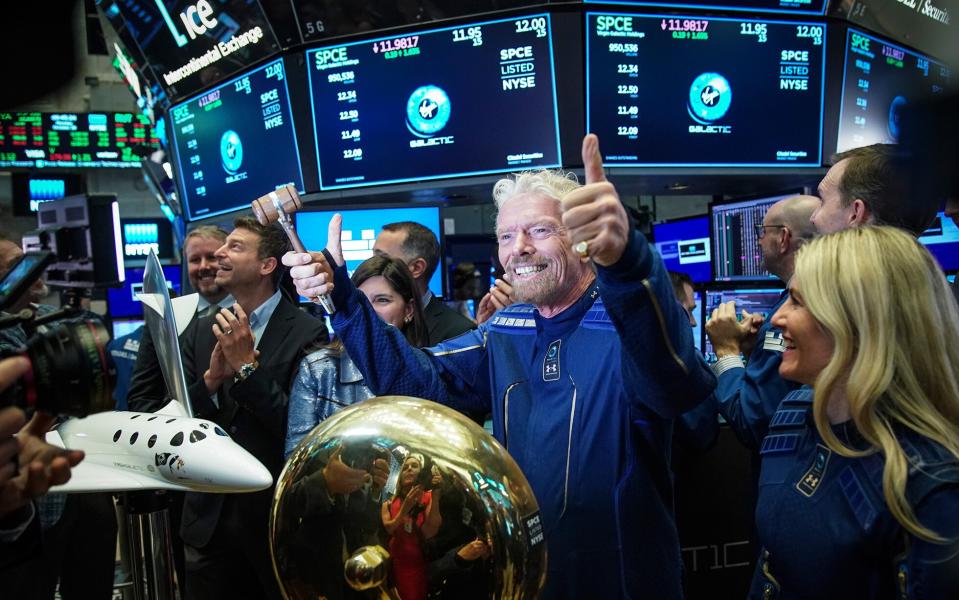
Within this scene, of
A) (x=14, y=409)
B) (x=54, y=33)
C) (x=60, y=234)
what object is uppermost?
(x=54, y=33)

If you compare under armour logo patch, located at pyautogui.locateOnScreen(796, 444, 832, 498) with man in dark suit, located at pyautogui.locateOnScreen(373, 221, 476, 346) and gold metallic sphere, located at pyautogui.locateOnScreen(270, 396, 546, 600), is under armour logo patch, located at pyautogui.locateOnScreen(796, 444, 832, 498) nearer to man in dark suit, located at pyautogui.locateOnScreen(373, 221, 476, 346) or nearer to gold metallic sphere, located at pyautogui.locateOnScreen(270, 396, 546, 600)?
gold metallic sphere, located at pyautogui.locateOnScreen(270, 396, 546, 600)

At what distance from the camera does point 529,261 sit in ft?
7.16

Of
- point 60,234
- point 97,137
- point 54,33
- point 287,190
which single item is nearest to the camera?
point 54,33

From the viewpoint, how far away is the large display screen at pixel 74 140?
13.4 meters

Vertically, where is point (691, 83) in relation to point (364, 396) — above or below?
above

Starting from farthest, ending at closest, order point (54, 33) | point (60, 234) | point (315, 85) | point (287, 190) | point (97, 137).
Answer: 1. point (97, 137)
2. point (315, 85)
3. point (60, 234)
4. point (287, 190)
5. point (54, 33)

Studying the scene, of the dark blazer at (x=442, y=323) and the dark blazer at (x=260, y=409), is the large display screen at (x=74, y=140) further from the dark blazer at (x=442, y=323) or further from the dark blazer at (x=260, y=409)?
the dark blazer at (x=260, y=409)

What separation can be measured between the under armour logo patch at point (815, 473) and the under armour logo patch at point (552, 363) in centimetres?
63

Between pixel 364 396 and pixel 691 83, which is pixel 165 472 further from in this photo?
pixel 691 83

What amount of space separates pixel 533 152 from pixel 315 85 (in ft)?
4.58

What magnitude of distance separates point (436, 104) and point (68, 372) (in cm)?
361

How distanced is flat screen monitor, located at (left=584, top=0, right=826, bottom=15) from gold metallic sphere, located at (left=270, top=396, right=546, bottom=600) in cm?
377

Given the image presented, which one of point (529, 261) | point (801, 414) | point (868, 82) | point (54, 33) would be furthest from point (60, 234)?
point (868, 82)

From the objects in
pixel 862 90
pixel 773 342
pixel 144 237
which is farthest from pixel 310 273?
pixel 144 237
